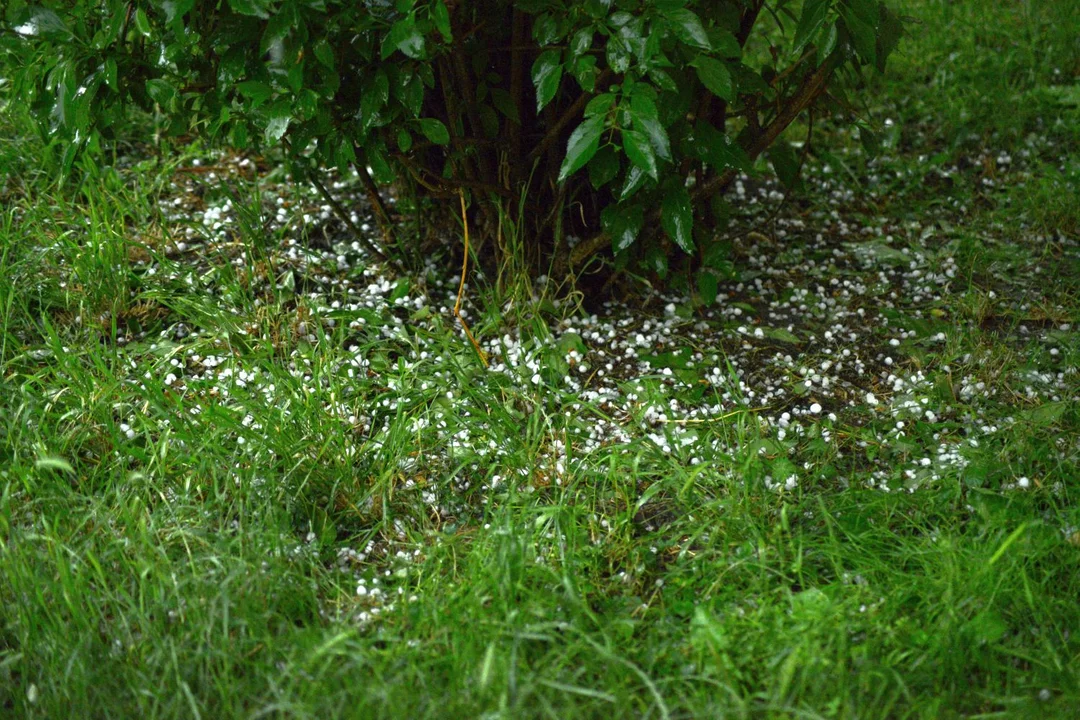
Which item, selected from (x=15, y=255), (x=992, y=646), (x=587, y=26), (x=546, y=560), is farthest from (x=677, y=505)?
(x=15, y=255)

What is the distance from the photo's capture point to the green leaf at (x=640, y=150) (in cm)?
219

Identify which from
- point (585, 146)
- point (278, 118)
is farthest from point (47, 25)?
point (585, 146)

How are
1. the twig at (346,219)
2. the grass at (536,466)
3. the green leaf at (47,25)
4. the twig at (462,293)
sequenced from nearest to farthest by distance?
the grass at (536,466) < the green leaf at (47,25) < the twig at (462,293) < the twig at (346,219)

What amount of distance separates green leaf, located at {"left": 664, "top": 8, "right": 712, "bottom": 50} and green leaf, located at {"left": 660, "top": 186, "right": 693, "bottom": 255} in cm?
54

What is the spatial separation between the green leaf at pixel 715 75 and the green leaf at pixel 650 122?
153mm

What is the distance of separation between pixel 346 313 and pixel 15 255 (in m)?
1.04

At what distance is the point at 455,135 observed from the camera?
2.75m

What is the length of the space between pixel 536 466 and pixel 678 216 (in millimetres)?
718

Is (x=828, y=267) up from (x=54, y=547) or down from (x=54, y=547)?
up

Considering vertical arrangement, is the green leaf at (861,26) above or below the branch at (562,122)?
above

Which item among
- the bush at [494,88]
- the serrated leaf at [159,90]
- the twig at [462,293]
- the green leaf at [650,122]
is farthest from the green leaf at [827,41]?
the serrated leaf at [159,90]

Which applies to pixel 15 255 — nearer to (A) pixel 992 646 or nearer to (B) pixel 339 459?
(B) pixel 339 459

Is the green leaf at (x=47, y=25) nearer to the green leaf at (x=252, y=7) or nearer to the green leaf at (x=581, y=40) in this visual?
the green leaf at (x=252, y=7)

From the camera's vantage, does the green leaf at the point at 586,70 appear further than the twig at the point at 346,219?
No
